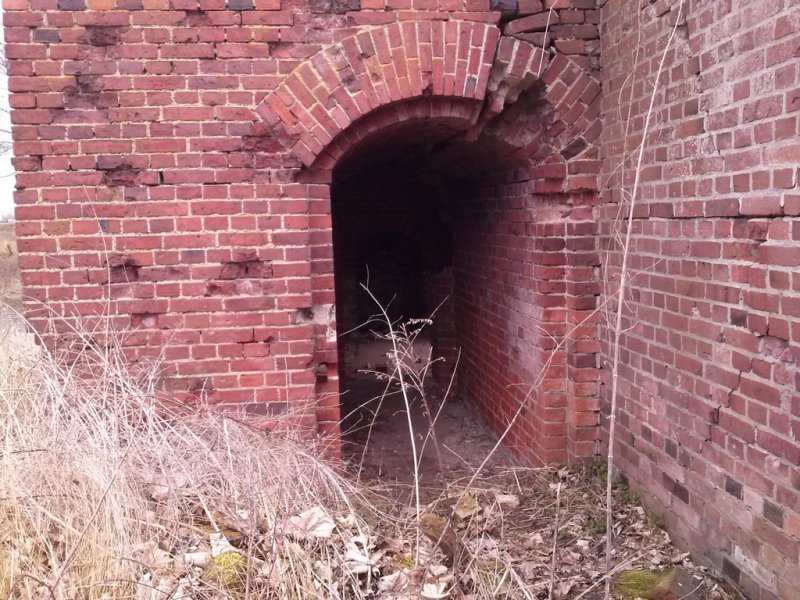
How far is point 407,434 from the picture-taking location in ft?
21.6

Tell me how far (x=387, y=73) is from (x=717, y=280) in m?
2.31

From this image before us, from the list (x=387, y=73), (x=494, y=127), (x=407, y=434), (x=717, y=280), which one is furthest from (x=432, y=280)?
(x=717, y=280)

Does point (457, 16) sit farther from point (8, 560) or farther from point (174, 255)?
point (8, 560)

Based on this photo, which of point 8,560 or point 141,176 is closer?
point 8,560

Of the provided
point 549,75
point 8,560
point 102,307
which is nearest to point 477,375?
point 549,75

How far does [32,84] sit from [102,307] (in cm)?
140

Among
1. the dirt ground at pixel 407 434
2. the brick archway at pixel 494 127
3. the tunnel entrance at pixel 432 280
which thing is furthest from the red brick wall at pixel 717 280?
the dirt ground at pixel 407 434

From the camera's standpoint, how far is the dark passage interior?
199 inches

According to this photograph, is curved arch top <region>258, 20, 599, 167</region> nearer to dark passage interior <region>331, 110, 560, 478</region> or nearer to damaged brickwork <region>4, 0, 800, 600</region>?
damaged brickwork <region>4, 0, 800, 600</region>

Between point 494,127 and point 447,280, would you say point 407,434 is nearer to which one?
point 447,280

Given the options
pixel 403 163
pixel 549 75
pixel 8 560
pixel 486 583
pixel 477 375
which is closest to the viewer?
pixel 8 560

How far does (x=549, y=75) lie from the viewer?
417 centimetres

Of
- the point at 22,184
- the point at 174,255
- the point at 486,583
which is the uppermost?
the point at 22,184

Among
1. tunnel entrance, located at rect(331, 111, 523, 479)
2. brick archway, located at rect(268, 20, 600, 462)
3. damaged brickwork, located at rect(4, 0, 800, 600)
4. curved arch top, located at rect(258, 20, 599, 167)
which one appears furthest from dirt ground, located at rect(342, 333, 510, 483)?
curved arch top, located at rect(258, 20, 599, 167)
